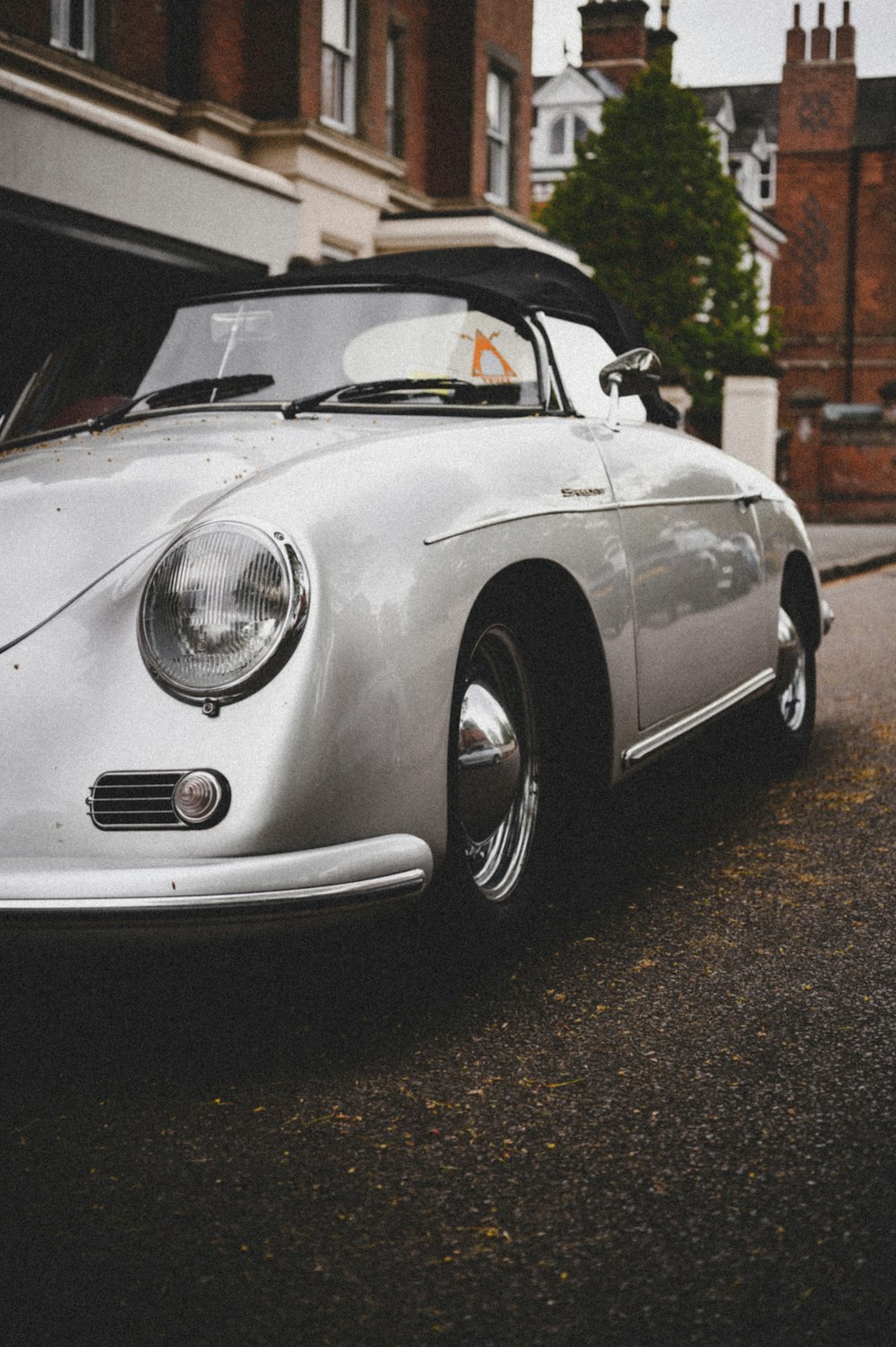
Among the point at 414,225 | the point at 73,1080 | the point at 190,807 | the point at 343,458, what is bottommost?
the point at 73,1080

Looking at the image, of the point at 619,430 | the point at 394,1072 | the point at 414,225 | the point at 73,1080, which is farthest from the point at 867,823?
the point at 414,225

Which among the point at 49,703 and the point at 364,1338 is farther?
the point at 49,703

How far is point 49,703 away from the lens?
2602 mm

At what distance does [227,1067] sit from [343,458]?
1105mm

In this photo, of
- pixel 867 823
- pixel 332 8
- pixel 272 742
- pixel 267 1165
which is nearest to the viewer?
pixel 267 1165

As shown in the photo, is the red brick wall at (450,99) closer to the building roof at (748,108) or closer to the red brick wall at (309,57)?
the red brick wall at (309,57)

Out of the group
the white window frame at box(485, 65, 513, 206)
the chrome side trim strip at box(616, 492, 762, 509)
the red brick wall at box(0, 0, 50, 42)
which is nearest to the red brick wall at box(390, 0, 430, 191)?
the white window frame at box(485, 65, 513, 206)

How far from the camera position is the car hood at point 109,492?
9.00ft

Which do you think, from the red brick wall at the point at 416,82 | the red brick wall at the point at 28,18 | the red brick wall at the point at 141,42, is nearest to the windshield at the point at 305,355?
the red brick wall at the point at 28,18

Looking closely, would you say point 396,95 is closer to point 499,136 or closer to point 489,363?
point 499,136

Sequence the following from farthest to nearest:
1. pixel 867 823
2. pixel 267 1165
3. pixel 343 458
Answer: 1. pixel 867 823
2. pixel 343 458
3. pixel 267 1165

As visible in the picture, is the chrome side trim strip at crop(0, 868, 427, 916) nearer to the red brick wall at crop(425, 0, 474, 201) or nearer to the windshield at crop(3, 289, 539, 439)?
the windshield at crop(3, 289, 539, 439)

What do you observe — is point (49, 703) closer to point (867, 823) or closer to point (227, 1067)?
point (227, 1067)

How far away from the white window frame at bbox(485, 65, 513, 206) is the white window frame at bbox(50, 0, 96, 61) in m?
8.55
